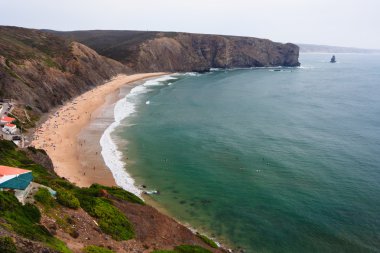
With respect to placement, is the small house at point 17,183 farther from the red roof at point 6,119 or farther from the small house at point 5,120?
the red roof at point 6,119

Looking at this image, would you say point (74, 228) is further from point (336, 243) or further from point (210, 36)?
point (210, 36)

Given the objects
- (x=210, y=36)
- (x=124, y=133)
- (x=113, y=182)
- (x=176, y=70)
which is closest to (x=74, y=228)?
(x=113, y=182)

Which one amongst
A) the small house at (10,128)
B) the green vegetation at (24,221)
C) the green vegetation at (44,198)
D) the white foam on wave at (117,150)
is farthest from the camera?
the small house at (10,128)

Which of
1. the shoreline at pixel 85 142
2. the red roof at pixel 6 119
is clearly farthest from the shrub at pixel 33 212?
the red roof at pixel 6 119

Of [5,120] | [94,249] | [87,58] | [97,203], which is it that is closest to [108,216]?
[97,203]

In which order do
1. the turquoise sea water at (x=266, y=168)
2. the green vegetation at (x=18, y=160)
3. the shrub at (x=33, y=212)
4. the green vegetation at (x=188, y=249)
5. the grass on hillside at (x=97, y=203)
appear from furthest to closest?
the turquoise sea water at (x=266, y=168) → the green vegetation at (x=18, y=160) → the green vegetation at (x=188, y=249) → the grass on hillside at (x=97, y=203) → the shrub at (x=33, y=212)

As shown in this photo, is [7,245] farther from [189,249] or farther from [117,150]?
[117,150]
